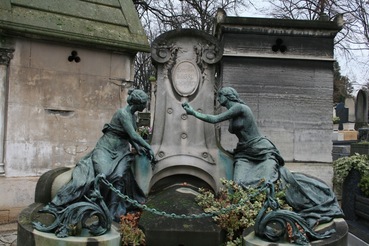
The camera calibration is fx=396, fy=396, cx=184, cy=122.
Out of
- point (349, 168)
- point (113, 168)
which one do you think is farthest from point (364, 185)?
point (113, 168)

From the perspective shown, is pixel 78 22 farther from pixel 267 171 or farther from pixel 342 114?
pixel 342 114

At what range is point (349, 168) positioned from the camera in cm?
714

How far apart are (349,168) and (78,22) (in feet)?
18.7

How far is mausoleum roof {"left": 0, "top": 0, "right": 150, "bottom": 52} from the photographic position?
6801 millimetres

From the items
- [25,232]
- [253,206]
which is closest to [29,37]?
[25,232]

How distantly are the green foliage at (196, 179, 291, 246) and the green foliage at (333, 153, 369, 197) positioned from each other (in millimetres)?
3192

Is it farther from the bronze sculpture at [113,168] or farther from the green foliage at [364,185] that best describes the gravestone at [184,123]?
the green foliage at [364,185]

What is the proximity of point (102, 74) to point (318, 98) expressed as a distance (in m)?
4.30

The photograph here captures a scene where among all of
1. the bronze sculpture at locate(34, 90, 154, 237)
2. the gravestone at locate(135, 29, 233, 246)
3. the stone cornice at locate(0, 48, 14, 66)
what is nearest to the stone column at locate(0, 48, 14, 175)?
the stone cornice at locate(0, 48, 14, 66)

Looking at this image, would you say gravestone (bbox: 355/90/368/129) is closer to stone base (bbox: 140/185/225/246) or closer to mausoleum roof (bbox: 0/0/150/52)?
mausoleum roof (bbox: 0/0/150/52)

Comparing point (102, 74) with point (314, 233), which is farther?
point (102, 74)

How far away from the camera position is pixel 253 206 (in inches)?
157

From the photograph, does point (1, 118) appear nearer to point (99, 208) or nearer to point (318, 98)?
point (99, 208)

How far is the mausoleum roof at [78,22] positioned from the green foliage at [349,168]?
4.37 m
